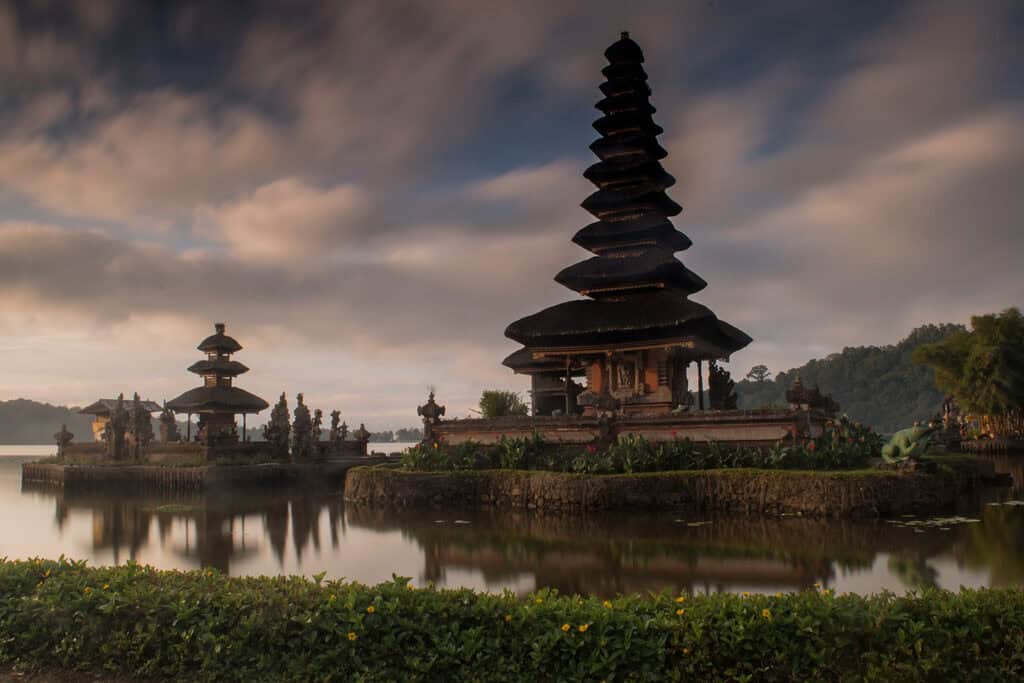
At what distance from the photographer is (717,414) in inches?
947

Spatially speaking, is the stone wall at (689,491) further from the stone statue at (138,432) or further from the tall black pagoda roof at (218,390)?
the tall black pagoda roof at (218,390)

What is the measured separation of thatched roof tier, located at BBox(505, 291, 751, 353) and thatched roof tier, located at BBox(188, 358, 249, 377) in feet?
86.1

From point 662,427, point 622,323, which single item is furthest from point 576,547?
point 622,323

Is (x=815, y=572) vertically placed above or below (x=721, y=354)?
below

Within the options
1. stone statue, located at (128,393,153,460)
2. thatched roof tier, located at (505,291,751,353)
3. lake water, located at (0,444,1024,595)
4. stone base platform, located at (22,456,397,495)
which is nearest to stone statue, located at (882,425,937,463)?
lake water, located at (0,444,1024,595)

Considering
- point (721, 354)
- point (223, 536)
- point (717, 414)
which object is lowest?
point (223, 536)

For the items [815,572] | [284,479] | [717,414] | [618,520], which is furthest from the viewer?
[284,479]

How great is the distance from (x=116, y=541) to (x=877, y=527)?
1737cm

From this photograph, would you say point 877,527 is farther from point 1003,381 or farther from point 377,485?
point 1003,381

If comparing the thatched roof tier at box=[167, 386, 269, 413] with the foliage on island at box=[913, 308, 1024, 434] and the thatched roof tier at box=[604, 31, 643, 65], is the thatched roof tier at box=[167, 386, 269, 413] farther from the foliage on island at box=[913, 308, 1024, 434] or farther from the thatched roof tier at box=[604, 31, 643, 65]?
the foliage on island at box=[913, 308, 1024, 434]

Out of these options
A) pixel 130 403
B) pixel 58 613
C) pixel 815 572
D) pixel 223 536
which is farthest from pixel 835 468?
pixel 130 403

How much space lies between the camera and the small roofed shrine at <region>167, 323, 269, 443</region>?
49.8m

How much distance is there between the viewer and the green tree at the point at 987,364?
49.5 meters

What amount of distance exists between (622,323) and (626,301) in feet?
7.07
